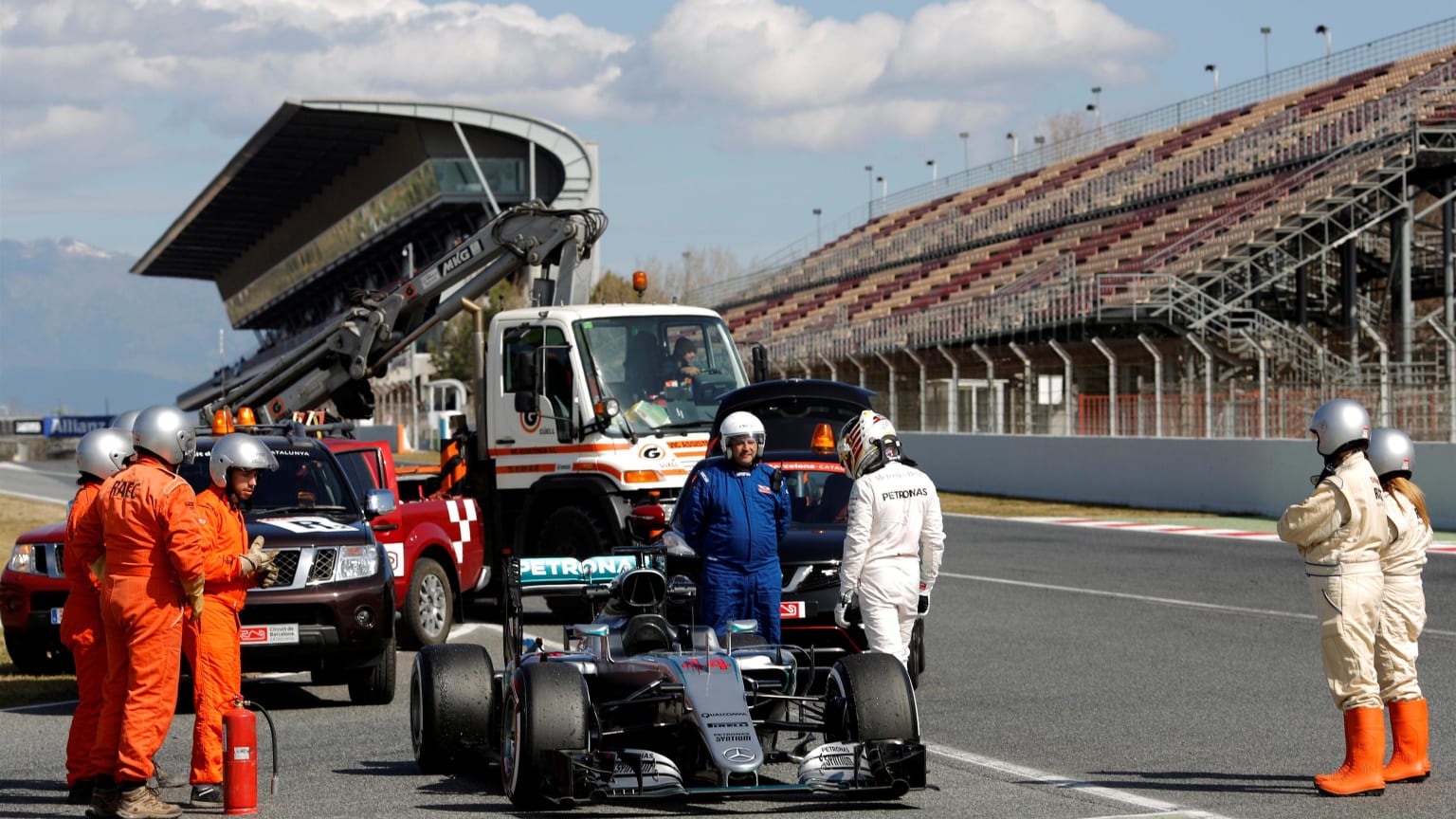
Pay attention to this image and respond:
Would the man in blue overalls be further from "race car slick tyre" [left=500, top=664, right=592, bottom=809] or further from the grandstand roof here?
the grandstand roof

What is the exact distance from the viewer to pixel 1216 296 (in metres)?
41.6

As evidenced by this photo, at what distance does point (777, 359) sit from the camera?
156ft

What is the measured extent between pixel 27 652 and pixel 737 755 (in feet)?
21.5

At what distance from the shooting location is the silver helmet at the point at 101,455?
946 cm

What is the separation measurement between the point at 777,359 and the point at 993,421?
1154 centimetres

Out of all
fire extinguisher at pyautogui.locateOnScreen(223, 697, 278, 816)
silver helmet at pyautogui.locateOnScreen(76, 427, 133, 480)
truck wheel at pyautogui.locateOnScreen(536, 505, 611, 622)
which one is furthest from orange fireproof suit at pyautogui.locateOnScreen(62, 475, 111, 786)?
truck wheel at pyautogui.locateOnScreen(536, 505, 611, 622)

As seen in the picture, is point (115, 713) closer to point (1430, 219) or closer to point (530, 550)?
point (530, 550)

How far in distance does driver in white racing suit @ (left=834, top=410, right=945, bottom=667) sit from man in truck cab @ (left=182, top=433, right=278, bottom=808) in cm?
271

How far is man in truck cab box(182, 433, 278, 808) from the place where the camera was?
8.22m

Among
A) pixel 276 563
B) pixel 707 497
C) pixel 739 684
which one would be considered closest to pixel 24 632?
pixel 276 563

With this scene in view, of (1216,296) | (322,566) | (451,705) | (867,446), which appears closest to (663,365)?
(322,566)

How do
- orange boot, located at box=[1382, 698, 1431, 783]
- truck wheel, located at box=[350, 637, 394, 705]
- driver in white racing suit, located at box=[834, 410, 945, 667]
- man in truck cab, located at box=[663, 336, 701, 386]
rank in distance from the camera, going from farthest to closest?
man in truck cab, located at box=[663, 336, 701, 386], truck wheel, located at box=[350, 637, 394, 705], driver in white racing suit, located at box=[834, 410, 945, 667], orange boot, located at box=[1382, 698, 1431, 783]

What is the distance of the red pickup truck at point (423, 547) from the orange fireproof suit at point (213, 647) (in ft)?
15.5

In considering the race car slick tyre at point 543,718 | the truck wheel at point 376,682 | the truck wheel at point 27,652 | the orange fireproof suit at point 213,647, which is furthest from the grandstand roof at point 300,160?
the race car slick tyre at point 543,718
